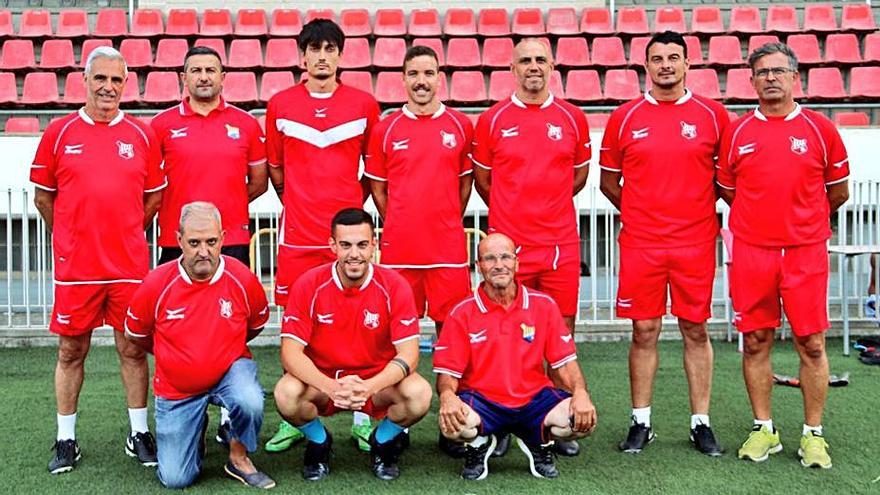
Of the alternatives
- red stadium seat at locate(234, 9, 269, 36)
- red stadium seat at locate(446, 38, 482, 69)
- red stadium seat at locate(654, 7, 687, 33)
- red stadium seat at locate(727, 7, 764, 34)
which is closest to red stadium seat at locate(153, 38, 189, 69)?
red stadium seat at locate(234, 9, 269, 36)

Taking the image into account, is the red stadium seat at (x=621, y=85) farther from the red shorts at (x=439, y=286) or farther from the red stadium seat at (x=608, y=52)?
the red shorts at (x=439, y=286)

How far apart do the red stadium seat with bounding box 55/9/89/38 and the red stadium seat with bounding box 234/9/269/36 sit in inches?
73.9

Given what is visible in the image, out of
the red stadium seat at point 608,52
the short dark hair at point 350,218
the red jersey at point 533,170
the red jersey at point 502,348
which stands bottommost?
the red jersey at point 502,348

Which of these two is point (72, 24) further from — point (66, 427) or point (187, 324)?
point (187, 324)

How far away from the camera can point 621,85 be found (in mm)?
10719

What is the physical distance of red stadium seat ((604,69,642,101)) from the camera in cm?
1066

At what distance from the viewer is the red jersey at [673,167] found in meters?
4.21

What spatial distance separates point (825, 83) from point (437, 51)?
453 centimetres

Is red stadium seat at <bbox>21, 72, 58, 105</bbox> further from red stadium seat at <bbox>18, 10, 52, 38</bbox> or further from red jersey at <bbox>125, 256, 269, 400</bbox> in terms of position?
red jersey at <bbox>125, 256, 269, 400</bbox>

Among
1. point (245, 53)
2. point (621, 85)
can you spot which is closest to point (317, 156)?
point (621, 85)

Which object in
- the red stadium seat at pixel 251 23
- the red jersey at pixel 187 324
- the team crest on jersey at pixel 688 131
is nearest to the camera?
the red jersey at pixel 187 324

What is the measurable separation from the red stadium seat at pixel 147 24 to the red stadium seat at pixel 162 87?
3.43 feet

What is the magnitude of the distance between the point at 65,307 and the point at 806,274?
3.22m

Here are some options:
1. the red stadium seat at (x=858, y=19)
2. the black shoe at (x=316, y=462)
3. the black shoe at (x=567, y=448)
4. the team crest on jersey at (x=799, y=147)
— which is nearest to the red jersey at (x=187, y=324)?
the black shoe at (x=316, y=462)
